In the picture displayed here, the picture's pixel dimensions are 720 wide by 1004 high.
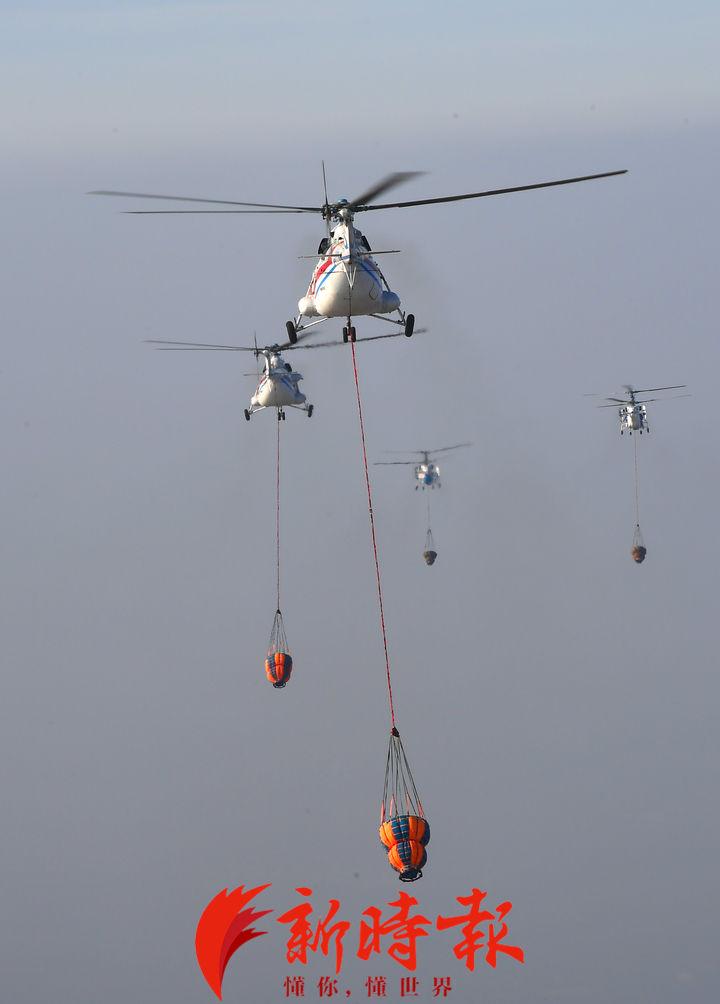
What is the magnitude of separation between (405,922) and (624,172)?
4662 centimetres

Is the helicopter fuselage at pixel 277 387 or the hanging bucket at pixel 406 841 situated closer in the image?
the hanging bucket at pixel 406 841

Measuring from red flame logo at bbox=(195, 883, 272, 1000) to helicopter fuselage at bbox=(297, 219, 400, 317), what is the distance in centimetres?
3638

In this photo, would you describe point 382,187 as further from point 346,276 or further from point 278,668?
point 278,668

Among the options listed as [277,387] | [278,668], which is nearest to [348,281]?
[277,387]

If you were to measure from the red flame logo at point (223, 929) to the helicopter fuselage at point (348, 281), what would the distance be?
3638 cm

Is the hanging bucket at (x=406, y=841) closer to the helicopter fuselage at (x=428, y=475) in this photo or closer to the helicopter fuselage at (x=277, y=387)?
the helicopter fuselage at (x=277, y=387)

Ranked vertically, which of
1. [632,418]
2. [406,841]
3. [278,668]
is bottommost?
[406,841]

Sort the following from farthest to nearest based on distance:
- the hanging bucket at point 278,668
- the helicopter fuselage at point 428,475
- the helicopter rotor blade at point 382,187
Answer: the helicopter fuselage at point 428,475 < the hanging bucket at point 278,668 < the helicopter rotor blade at point 382,187

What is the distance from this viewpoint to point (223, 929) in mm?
81938

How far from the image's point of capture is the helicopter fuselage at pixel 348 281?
5172 cm

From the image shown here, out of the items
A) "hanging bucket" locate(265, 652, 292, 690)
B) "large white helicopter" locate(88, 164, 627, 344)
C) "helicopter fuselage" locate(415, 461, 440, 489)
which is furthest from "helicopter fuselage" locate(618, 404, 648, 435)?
"large white helicopter" locate(88, 164, 627, 344)

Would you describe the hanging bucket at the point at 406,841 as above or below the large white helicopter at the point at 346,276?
below

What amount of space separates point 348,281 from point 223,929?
44.6 metres

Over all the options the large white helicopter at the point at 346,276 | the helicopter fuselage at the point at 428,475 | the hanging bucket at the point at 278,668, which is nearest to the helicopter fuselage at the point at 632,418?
the helicopter fuselage at the point at 428,475
